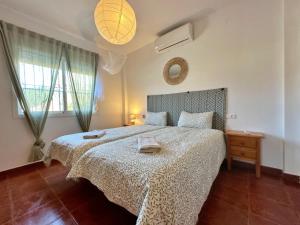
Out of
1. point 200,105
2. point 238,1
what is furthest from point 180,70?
point 238,1

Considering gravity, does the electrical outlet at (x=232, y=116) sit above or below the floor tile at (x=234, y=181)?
above

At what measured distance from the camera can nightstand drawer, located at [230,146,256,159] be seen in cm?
215

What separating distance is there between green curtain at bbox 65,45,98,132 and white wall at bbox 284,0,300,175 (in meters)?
3.55

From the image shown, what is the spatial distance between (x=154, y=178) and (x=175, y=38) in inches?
112

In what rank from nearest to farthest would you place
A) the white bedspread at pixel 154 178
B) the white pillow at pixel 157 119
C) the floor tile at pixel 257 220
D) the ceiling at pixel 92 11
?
the white bedspread at pixel 154 178 → the floor tile at pixel 257 220 → the ceiling at pixel 92 11 → the white pillow at pixel 157 119

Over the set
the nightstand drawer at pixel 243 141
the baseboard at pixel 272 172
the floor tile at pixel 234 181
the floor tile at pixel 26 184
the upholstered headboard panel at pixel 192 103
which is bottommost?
the floor tile at pixel 26 184

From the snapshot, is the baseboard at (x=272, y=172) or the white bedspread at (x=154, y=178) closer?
the white bedspread at (x=154, y=178)

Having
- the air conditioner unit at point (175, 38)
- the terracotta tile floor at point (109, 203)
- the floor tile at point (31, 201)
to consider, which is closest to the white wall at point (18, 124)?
the terracotta tile floor at point (109, 203)

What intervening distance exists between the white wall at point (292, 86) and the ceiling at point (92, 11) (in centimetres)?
93

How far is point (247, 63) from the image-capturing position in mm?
2357

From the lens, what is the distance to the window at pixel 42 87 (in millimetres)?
2467

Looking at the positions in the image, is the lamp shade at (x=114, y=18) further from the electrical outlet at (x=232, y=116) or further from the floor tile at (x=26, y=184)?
the floor tile at (x=26, y=184)

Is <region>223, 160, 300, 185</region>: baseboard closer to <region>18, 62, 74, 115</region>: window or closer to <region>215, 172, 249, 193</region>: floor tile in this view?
<region>215, 172, 249, 193</region>: floor tile

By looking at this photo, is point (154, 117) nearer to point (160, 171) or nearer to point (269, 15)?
point (160, 171)
